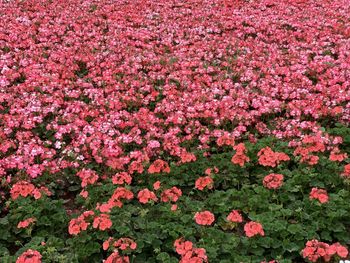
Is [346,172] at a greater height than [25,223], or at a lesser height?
greater

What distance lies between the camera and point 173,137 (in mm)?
8680

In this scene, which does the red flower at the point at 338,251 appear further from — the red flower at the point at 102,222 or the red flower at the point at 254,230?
the red flower at the point at 102,222

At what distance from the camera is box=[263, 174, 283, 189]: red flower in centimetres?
711

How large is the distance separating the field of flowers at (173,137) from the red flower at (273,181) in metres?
0.03

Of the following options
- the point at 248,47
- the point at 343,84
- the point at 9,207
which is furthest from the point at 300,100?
the point at 9,207

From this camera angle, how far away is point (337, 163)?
7.88 meters

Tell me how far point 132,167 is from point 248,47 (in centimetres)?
625

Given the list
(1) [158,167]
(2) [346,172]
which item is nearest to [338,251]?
(2) [346,172]

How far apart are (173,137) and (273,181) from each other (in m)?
2.14

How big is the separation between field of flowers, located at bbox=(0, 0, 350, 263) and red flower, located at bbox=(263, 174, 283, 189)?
0.03 meters

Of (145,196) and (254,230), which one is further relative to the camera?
(145,196)

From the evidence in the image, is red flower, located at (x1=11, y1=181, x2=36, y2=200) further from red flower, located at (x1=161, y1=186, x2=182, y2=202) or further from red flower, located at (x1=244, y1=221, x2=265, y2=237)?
red flower, located at (x1=244, y1=221, x2=265, y2=237)

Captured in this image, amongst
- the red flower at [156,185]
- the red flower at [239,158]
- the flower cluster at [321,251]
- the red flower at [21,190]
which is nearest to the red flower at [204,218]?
the red flower at [156,185]

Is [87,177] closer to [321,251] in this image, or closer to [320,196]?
[320,196]
